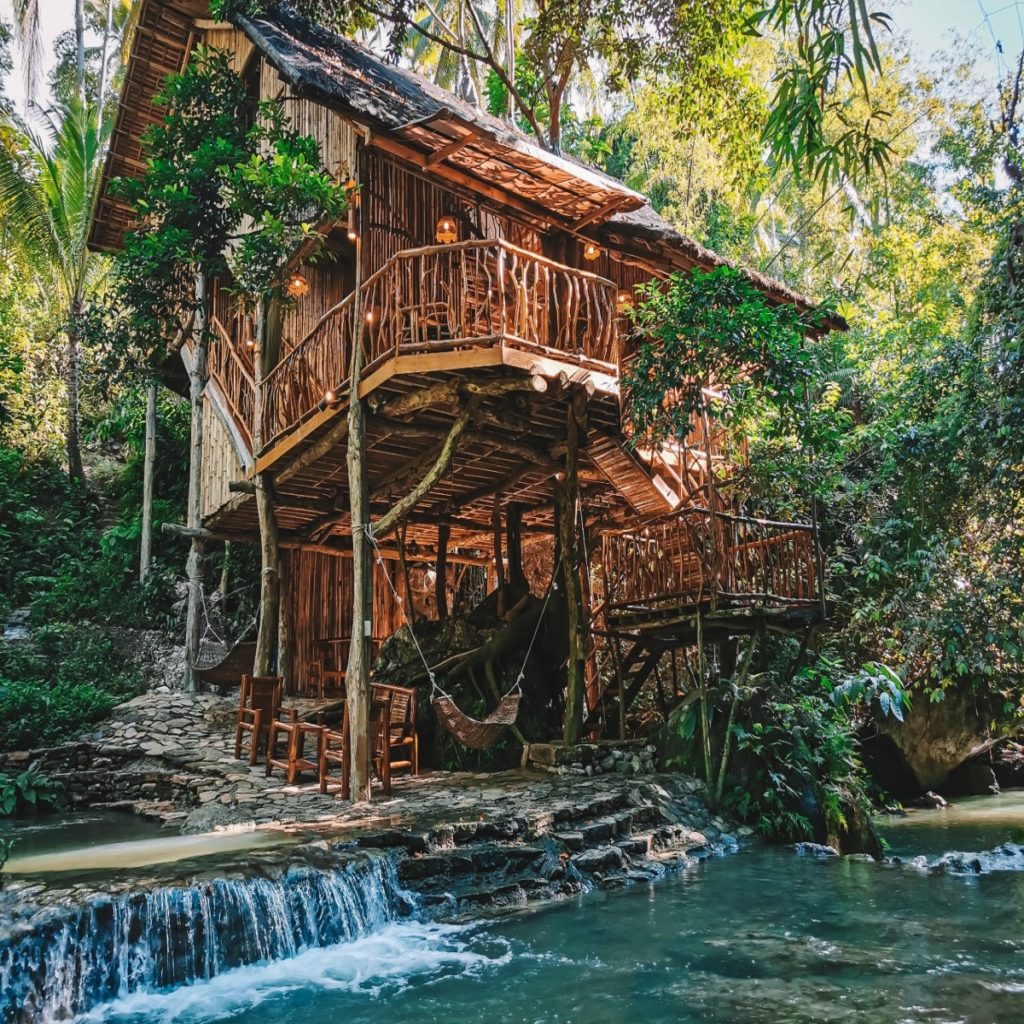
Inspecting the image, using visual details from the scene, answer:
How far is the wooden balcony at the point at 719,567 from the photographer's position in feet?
28.1

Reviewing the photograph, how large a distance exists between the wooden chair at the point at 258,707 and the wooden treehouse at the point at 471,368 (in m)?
1.77

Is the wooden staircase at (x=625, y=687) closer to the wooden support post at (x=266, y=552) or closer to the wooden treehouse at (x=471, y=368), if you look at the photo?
the wooden treehouse at (x=471, y=368)

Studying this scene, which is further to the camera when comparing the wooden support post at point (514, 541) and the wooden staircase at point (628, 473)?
the wooden support post at point (514, 541)

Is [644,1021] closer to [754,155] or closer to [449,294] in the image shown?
[449,294]

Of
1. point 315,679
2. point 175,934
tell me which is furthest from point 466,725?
point 315,679

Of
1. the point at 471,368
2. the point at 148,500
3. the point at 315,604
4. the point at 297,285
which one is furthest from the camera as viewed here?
the point at 148,500

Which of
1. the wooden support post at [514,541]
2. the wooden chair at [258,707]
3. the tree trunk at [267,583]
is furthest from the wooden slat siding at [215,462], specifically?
the wooden support post at [514,541]

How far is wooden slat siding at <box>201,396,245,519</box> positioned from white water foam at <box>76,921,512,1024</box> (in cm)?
782

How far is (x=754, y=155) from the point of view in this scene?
1248 centimetres

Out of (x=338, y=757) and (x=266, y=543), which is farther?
(x=266, y=543)

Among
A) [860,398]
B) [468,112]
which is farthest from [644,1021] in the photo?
[860,398]

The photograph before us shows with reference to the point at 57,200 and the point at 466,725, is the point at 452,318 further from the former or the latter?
the point at 57,200

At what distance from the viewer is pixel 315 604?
1389cm

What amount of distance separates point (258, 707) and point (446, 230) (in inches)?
233
